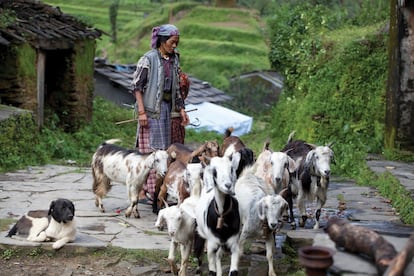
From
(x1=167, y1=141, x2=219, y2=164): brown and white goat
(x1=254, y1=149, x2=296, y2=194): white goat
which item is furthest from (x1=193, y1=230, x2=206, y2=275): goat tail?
(x1=167, y1=141, x2=219, y2=164): brown and white goat

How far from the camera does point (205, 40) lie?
3719 cm

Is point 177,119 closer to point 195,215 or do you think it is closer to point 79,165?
point 195,215

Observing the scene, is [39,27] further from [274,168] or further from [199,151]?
[274,168]

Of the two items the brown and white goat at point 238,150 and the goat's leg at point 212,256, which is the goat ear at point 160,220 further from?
the brown and white goat at point 238,150

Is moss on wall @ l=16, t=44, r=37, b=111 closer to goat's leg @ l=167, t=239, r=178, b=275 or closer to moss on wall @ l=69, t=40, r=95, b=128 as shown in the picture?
moss on wall @ l=69, t=40, r=95, b=128

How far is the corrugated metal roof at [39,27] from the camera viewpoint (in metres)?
15.4

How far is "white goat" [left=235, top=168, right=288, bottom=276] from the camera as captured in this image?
269 inches

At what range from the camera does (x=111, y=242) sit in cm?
826

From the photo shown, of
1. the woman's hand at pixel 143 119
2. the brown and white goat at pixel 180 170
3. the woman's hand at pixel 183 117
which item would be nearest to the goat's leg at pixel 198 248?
the brown and white goat at pixel 180 170

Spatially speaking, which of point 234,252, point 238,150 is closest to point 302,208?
point 238,150

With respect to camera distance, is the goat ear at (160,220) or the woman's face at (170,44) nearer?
the goat ear at (160,220)

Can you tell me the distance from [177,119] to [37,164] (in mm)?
4753

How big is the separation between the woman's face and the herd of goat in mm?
1237

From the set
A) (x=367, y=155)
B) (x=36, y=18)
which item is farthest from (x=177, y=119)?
(x=36, y=18)
